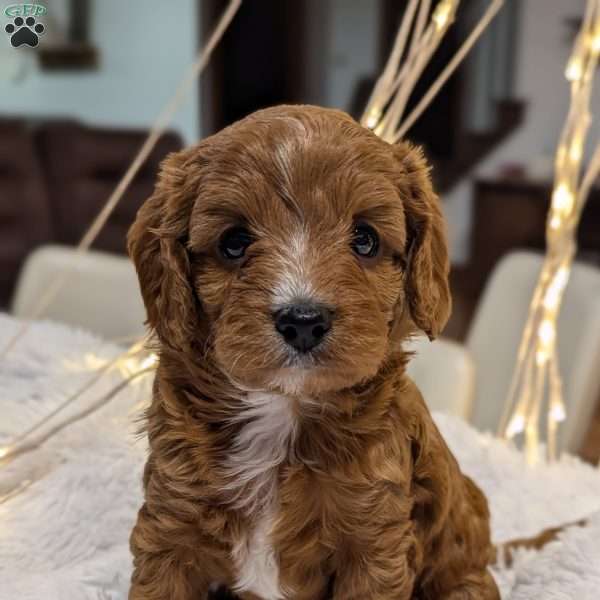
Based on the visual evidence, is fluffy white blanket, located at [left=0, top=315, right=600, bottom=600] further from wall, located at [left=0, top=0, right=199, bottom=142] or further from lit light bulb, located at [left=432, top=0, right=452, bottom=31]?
wall, located at [left=0, top=0, right=199, bottom=142]

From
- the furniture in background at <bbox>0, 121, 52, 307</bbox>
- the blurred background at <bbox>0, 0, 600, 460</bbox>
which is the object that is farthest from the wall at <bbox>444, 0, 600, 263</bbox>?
the furniture in background at <bbox>0, 121, 52, 307</bbox>

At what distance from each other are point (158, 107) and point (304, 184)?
4.09 meters

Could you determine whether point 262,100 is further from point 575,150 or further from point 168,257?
point 168,257

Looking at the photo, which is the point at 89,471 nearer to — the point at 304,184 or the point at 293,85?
the point at 304,184

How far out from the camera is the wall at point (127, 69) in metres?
4.38

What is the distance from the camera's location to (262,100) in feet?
20.9

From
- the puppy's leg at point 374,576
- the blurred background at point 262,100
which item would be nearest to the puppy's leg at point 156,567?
the puppy's leg at point 374,576

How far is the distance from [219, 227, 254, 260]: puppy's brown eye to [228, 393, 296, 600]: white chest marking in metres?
0.14

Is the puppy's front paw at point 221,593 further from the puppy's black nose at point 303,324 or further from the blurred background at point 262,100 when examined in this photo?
the blurred background at point 262,100

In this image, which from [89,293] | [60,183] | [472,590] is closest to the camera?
[472,590]

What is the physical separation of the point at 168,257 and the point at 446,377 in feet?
3.41

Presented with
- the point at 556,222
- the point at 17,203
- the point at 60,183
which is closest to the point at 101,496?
the point at 556,222

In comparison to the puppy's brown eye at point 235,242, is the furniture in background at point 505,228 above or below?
below

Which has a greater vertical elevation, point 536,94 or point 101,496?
point 101,496
